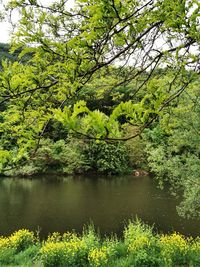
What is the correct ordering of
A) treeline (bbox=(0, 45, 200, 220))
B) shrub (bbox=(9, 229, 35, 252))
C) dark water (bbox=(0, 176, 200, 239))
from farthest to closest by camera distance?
dark water (bbox=(0, 176, 200, 239)), shrub (bbox=(9, 229, 35, 252)), treeline (bbox=(0, 45, 200, 220))

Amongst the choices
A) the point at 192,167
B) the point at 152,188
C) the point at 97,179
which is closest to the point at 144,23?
the point at 192,167

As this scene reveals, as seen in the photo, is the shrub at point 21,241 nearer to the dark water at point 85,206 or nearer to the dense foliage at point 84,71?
the dark water at point 85,206

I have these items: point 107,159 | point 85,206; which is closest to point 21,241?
point 85,206

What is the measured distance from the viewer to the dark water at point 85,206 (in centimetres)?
1541

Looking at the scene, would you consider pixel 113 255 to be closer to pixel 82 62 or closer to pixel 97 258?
pixel 97 258

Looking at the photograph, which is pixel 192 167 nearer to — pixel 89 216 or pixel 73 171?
pixel 89 216

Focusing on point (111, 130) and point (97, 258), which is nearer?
point (111, 130)

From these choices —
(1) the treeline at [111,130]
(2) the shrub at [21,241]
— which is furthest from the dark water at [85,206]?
(2) the shrub at [21,241]

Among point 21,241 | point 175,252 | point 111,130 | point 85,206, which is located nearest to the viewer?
point 111,130

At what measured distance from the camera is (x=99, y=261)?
815 centimetres

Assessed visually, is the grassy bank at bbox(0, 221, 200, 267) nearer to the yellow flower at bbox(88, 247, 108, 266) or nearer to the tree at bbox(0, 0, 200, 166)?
the yellow flower at bbox(88, 247, 108, 266)

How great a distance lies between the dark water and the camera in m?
15.4

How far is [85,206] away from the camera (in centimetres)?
1925

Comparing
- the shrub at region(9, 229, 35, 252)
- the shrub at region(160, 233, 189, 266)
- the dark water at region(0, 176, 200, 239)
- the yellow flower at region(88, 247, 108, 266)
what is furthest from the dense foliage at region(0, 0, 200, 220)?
the dark water at region(0, 176, 200, 239)
